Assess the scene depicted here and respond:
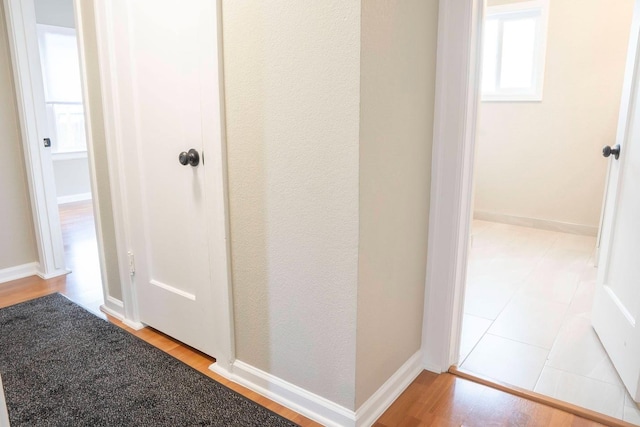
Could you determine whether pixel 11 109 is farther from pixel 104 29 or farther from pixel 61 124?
pixel 61 124

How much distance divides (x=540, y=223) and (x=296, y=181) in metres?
3.46

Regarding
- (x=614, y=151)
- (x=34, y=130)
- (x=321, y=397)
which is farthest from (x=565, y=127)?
(x=34, y=130)

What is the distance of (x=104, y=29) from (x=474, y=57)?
1.66 metres

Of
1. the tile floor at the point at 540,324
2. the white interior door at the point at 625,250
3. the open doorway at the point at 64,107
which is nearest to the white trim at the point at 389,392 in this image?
the tile floor at the point at 540,324

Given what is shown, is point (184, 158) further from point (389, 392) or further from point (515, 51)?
point (515, 51)

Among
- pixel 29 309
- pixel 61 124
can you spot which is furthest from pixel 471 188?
pixel 61 124

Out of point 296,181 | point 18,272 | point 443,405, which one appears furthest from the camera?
point 18,272

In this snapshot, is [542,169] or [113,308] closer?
[113,308]

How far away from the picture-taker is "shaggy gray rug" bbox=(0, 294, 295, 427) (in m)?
1.71

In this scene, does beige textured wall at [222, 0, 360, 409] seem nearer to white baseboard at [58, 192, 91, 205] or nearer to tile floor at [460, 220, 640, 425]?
tile floor at [460, 220, 640, 425]

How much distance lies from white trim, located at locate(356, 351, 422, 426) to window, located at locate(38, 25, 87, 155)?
4922mm

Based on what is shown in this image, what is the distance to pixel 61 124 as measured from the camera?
5.70 m

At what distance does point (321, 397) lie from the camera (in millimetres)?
1690

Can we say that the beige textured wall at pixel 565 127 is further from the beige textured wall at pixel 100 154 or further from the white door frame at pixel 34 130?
the white door frame at pixel 34 130
